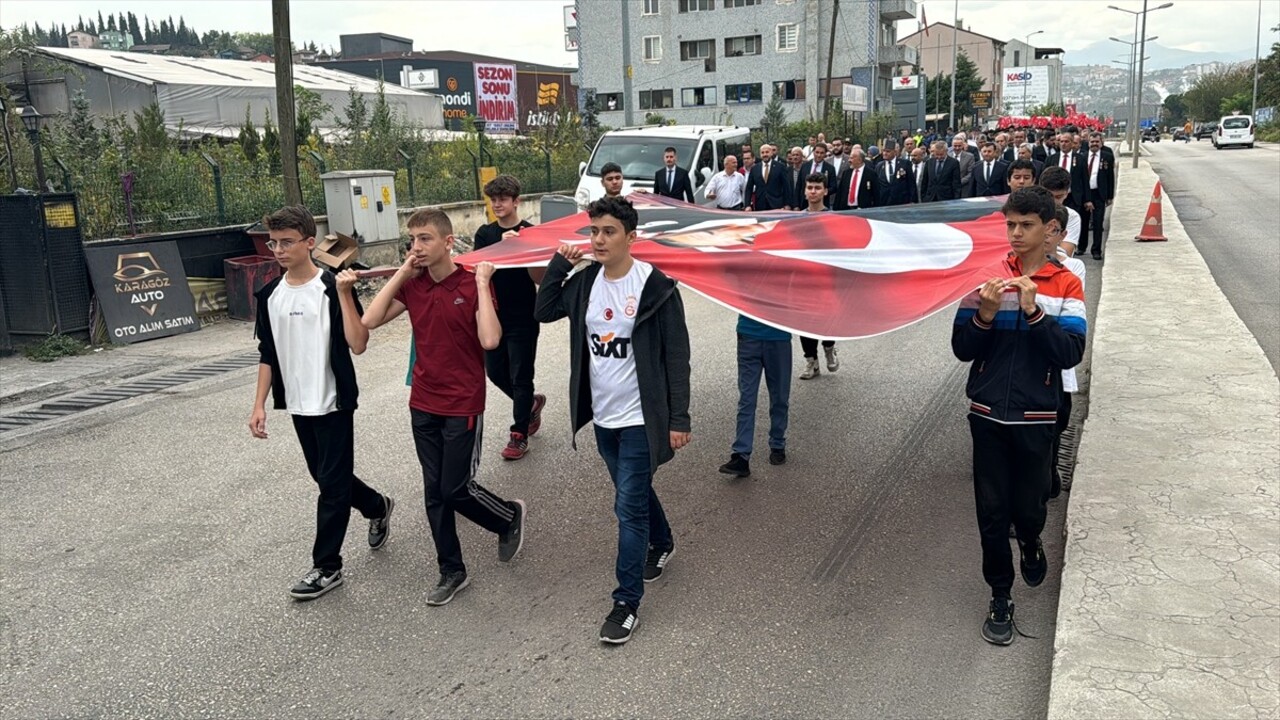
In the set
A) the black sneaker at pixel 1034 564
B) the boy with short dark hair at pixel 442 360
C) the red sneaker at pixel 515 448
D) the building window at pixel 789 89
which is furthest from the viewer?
the building window at pixel 789 89

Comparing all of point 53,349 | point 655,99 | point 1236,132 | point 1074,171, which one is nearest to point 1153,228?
point 1074,171

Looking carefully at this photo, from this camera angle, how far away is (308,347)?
4.85 m

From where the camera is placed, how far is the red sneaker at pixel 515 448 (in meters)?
7.10

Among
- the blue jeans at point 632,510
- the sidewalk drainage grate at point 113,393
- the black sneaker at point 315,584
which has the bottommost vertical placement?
the black sneaker at point 315,584

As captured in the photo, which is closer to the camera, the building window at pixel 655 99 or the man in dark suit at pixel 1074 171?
the man in dark suit at pixel 1074 171

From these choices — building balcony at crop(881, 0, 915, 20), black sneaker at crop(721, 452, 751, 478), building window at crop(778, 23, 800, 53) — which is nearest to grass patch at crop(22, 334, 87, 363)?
black sneaker at crop(721, 452, 751, 478)

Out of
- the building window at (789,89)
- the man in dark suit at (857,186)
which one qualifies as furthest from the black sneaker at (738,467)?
the building window at (789,89)

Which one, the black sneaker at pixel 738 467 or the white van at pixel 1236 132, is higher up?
the white van at pixel 1236 132

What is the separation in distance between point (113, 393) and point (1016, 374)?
8.68m

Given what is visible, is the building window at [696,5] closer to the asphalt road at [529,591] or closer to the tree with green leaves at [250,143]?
the tree with green leaves at [250,143]

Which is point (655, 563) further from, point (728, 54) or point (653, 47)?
point (653, 47)

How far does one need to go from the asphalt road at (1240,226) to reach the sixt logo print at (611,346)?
7.00 metres

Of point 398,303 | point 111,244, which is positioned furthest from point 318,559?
point 111,244

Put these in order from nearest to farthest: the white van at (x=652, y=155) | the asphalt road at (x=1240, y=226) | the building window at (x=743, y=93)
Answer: the asphalt road at (x=1240, y=226) → the white van at (x=652, y=155) → the building window at (x=743, y=93)
